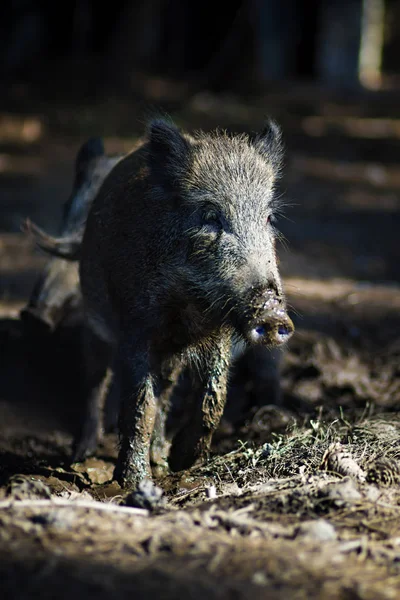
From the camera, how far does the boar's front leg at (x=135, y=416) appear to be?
13.5 ft

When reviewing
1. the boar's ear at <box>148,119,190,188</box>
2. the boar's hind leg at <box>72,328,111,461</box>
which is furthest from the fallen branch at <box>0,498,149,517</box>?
the boar's hind leg at <box>72,328,111,461</box>

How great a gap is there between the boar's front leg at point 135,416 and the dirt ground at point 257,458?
0.41 ft

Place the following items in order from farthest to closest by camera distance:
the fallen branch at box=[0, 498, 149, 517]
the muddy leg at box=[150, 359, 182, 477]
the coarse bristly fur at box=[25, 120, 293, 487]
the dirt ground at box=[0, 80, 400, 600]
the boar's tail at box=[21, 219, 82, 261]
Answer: the boar's tail at box=[21, 219, 82, 261], the muddy leg at box=[150, 359, 182, 477], the coarse bristly fur at box=[25, 120, 293, 487], the fallen branch at box=[0, 498, 149, 517], the dirt ground at box=[0, 80, 400, 600]

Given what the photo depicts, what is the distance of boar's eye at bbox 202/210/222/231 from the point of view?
13.5 ft

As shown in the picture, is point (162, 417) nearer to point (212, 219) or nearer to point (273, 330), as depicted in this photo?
point (212, 219)

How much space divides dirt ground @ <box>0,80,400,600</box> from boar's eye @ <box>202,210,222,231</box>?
591 millimetres

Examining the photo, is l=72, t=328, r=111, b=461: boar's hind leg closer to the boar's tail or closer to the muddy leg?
the boar's tail

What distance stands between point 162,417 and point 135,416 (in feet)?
2.16

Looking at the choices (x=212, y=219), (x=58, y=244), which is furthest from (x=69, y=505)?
(x=58, y=244)

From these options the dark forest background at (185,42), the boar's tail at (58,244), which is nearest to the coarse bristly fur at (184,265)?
the boar's tail at (58,244)

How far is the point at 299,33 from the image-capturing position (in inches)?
816

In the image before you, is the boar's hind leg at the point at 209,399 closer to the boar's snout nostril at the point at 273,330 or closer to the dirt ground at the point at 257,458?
the dirt ground at the point at 257,458

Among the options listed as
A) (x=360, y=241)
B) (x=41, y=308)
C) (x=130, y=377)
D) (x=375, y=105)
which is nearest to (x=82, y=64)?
(x=375, y=105)

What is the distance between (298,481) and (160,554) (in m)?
0.98
